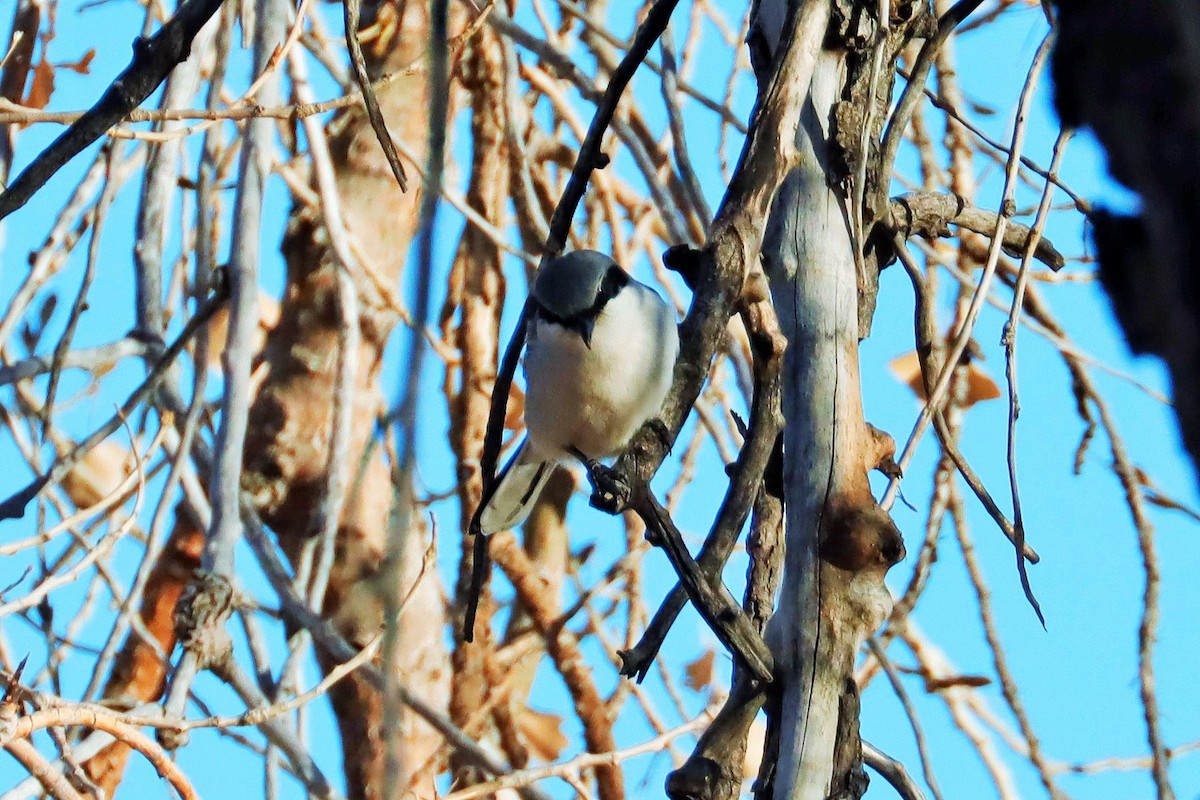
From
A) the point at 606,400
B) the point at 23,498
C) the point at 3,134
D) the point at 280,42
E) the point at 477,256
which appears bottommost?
the point at 23,498

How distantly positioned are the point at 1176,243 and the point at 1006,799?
3.14 metres

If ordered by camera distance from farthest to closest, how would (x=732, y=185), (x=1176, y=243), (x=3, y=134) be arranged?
(x=3, y=134) < (x=732, y=185) < (x=1176, y=243)

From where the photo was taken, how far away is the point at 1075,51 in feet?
1.51

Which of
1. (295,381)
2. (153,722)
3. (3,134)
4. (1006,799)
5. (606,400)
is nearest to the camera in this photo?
(153,722)

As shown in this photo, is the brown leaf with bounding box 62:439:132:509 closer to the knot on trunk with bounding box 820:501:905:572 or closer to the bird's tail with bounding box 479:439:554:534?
the bird's tail with bounding box 479:439:554:534

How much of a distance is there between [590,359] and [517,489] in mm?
359

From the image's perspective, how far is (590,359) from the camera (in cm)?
257

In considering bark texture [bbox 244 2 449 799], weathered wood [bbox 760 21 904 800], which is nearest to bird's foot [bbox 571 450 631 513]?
weathered wood [bbox 760 21 904 800]

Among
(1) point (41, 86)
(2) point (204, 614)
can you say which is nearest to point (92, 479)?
(1) point (41, 86)

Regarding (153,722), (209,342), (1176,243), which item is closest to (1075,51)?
(1176,243)

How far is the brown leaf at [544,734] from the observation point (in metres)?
3.77

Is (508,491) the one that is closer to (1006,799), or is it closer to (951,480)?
(951,480)

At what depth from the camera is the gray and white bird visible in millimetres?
2572

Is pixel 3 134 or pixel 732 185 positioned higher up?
pixel 3 134
